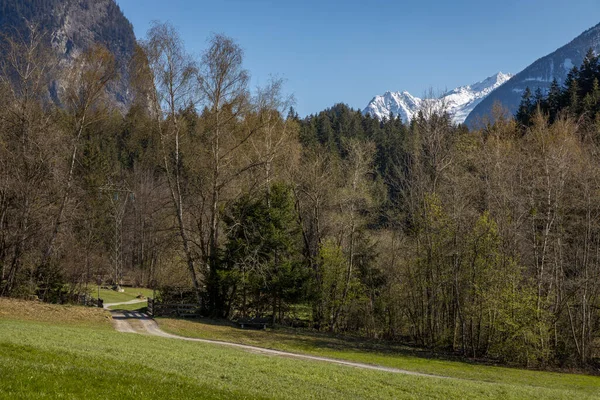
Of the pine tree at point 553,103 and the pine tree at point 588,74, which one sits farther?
the pine tree at point 588,74

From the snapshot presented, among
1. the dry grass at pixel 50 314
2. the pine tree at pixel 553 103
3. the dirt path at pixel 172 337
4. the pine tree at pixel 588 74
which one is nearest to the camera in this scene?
the dirt path at pixel 172 337

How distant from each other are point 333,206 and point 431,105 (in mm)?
11968

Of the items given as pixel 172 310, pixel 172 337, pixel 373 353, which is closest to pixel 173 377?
pixel 172 337

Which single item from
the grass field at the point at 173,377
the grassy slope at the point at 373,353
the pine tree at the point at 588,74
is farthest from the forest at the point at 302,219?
the pine tree at the point at 588,74

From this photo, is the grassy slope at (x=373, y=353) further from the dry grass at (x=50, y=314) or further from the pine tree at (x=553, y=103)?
the pine tree at (x=553, y=103)

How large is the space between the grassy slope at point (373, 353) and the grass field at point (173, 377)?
88 cm

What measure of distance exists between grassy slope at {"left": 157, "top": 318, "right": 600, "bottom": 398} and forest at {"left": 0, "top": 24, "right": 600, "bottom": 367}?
136 inches

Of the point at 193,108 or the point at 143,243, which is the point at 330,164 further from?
the point at 143,243

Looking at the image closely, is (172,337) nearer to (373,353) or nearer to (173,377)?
(373,353)

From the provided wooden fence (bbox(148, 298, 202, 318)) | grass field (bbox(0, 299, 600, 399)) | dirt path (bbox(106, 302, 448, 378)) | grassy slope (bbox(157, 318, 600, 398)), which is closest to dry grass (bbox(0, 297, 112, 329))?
dirt path (bbox(106, 302, 448, 378))

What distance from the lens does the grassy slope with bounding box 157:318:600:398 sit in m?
21.4

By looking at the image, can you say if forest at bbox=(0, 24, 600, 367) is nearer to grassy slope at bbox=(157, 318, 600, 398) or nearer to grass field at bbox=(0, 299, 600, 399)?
grassy slope at bbox=(157, 318, 600, 398)

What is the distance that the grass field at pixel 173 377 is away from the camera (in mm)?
9445

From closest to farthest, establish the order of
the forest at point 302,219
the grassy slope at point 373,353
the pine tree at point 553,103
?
the grassy slope at point 373,353 → the forest at point 302,219 → the pine tree at point 553,103
